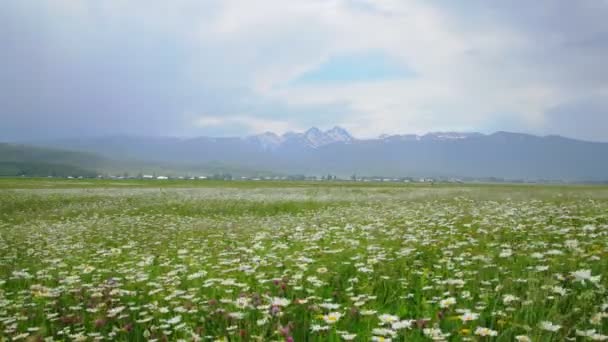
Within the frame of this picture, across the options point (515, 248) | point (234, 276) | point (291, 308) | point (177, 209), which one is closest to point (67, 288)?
point (234, 276)

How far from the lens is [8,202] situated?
33.2m

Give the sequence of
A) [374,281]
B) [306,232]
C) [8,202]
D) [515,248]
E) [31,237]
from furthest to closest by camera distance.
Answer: [8,202] → [31,237] → [306,232] → [515,248] → [374,281]

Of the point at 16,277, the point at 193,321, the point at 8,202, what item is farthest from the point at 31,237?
the point at 8,202

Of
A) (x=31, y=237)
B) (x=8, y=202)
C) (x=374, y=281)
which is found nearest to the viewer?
(x=374, y=281)

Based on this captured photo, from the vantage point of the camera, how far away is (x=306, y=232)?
1451 cm

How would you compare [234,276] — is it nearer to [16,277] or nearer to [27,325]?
[27,325]

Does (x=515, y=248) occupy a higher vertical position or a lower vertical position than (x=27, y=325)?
higher

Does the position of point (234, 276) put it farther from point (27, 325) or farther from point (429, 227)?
point (429, 227)

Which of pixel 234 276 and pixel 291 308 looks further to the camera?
pixel 234 276

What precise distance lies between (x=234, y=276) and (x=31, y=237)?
483 inches

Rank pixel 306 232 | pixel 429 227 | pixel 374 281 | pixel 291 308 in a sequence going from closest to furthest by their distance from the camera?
pixel 291 308 < pixel 374 281 < pixel 429 227 < pixel 306 232

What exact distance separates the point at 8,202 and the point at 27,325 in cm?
3324

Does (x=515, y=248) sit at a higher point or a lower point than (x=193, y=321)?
higher

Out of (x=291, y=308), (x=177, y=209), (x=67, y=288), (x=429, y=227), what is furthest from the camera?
(x=177, y=209)
